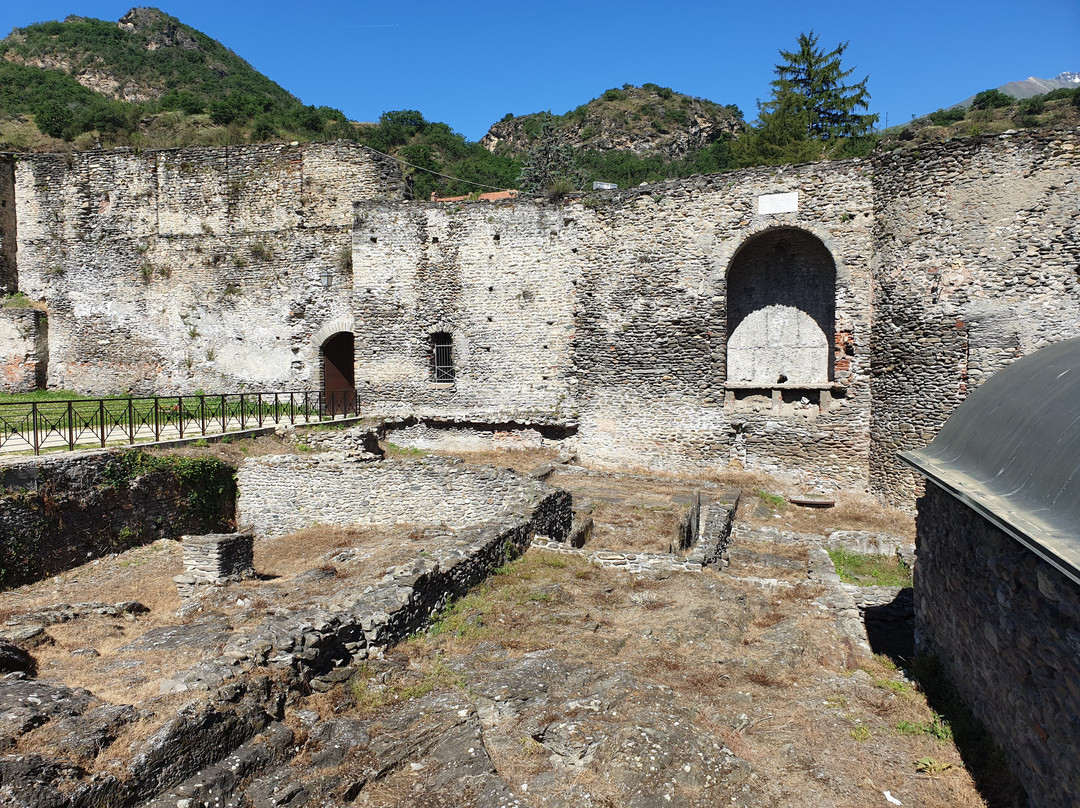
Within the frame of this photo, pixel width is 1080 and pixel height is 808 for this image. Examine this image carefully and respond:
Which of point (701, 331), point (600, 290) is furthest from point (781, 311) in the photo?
point (600, 290)

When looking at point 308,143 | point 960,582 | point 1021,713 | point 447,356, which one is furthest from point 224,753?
point 308,143

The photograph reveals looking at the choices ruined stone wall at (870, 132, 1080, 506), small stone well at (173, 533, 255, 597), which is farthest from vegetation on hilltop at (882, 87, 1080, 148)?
small stone well at (173, 533, 255, 597)

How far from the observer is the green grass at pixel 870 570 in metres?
9.76

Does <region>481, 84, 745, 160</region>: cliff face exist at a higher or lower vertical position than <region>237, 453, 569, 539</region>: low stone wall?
higher

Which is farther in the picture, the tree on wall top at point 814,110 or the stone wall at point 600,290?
the tree on wall top at point 814,110

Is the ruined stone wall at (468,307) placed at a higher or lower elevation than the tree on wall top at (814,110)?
lower

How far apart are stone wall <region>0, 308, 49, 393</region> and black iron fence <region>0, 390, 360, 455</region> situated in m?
3.66

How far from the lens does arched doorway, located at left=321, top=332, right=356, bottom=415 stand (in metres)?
20.7

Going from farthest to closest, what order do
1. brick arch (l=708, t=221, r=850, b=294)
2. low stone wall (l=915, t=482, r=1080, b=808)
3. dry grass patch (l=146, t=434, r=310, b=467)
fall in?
brick arch (l=708, t=221, r=850, b=294) → dry grass patch (l=146, t=434, r=310, b=467) → low stone wall (l=915, t=482, r=1080, b=808)

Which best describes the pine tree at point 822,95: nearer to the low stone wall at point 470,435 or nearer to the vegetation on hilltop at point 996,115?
the vegetation on hilltop at point 996,115

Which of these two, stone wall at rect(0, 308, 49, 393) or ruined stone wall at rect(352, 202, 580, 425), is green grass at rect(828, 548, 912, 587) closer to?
ruined stone wall at rect(352, 202, 580, 425)

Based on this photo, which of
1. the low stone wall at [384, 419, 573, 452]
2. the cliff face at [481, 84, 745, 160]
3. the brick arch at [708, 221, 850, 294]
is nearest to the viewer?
the brick arch at [708, 221, 850, 294]

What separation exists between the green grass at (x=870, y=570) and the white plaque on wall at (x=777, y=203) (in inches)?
309

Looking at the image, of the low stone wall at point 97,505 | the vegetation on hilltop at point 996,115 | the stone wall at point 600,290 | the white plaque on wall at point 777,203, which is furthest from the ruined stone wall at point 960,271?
the vegetation on hilltop at point 996,115
